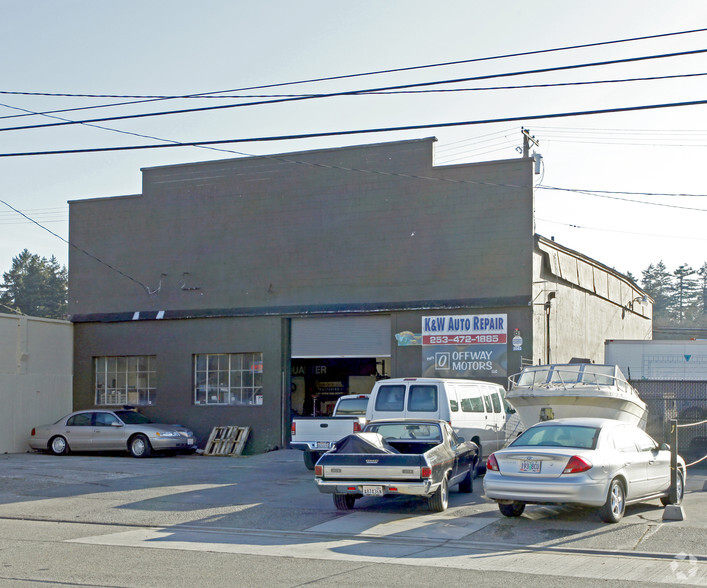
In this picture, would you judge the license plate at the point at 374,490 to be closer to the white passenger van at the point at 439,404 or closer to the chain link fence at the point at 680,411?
the white passenger van at the point at 439,404

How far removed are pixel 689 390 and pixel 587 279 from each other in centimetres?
861

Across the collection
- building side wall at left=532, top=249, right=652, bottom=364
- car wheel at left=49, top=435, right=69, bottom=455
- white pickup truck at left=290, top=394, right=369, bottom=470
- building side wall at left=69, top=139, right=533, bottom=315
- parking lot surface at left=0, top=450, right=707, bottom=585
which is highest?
building side wall at left=69, top=139, right=533, bottom=315

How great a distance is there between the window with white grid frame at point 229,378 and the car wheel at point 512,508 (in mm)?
14196

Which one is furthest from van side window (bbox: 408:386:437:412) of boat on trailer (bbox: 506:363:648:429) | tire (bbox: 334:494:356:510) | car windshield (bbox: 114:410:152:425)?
car windshield (bbox: 114:410:152:425)

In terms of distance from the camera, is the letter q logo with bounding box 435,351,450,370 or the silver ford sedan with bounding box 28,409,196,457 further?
the silver ford sedan with bounding box 28,409,196,457

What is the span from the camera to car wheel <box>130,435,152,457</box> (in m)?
24.7

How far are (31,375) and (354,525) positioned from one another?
17.7m

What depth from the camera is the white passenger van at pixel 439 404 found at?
18125 millimetres

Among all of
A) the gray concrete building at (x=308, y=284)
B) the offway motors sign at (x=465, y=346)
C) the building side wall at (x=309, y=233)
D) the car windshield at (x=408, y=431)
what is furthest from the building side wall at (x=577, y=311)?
the car windshield at (x=408, y=431)

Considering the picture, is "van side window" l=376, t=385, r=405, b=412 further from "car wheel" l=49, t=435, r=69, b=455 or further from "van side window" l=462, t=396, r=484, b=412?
"car wheel" l=49, t=435, r=69, b=455

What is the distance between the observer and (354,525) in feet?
42.8

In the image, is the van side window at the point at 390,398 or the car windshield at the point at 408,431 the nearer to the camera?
the car windshield at the point at 408,431

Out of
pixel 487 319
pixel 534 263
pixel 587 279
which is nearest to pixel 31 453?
pixel 487 319

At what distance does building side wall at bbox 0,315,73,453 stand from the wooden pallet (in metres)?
5.83
